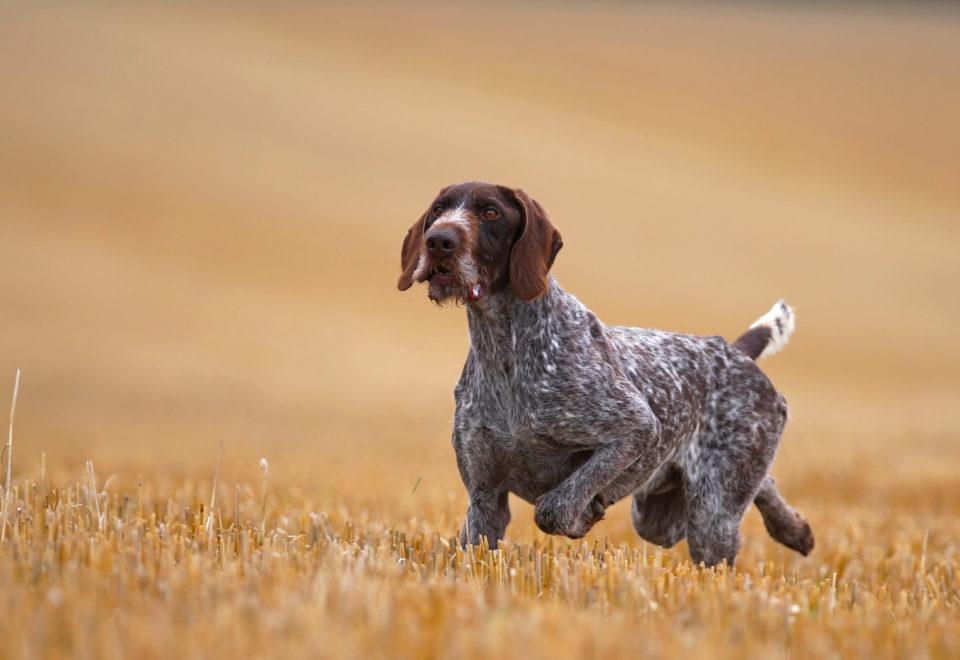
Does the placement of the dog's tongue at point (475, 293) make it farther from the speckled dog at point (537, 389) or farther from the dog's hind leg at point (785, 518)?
the dog's hind leg at point (785, 518)

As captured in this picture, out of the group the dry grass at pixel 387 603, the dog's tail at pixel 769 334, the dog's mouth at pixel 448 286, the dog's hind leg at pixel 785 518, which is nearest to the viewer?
the dry grass at pixel 387 603

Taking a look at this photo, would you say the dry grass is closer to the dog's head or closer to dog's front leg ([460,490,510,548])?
dog's front leg ([460,490,510,548])

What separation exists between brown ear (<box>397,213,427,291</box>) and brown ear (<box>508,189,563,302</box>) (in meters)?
0.42

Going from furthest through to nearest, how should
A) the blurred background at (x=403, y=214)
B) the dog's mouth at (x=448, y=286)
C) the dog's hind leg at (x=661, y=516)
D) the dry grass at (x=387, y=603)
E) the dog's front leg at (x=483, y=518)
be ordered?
1. the blurred background at (x=403, y=214)
2. the dog's hind leg at (x=661, y=516)
3. the dog's front leg at (x=483, y=518)
4. the dog's mouth at (x=448, y=286)
5. the dry grass at (x=387, y=603)

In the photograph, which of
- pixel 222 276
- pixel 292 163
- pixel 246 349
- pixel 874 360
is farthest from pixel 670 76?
pixel 246 349

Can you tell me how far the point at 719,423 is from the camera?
562 cm

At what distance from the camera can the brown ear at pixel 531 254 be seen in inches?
181

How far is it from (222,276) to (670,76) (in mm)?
25739

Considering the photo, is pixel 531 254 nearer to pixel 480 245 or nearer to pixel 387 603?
pixel 480 245

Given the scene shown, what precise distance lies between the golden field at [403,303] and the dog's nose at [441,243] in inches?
46.8

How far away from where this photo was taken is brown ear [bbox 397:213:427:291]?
15.4 feet

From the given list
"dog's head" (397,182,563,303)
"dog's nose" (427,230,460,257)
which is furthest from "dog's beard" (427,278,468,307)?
"dog's nose" (427,230,460,257)

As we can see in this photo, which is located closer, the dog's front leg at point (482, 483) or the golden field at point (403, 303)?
the golden field at point (403, 303)

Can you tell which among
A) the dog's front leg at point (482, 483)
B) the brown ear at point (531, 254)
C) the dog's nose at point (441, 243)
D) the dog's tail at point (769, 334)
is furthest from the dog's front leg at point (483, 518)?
the dog's tail at point (769, 334)
